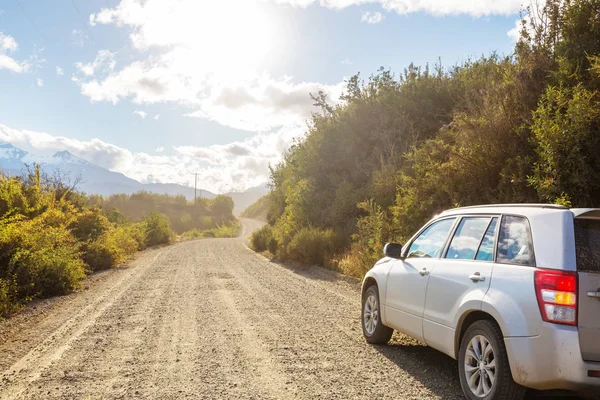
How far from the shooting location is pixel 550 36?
10.1 metres

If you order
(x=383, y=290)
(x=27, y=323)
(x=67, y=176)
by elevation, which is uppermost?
(x=67, y=176)

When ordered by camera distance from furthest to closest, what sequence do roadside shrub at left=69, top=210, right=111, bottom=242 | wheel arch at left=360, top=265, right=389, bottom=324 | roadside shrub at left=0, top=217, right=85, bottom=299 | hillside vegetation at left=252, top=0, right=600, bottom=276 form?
roadside shrub at left=69, top=210, right=111, bottom=242 → roadside shrub at left=0, top=217, right=85, bottom=299 → hillside vegetation at left=252, top=0, right=600, bottom=276 → wheel arch at left=360, top=265, right=389, bottom=324

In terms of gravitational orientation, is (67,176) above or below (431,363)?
above

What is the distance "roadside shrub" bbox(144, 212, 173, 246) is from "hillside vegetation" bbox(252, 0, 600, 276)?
12.6 m

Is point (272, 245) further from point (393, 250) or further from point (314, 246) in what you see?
point (393, 250)

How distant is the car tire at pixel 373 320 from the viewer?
646 centimetres

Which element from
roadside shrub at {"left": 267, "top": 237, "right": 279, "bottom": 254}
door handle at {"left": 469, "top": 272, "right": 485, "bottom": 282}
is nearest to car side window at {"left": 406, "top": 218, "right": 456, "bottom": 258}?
door handle at {"left": 469, "top": 272, "right": 485, "bottom": 282}

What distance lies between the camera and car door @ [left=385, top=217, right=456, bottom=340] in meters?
5.36

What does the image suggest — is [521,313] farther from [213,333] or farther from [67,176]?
[67,176]

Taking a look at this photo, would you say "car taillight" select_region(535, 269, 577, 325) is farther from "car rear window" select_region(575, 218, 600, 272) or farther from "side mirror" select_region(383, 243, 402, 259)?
"side mirror" select_region(383, 243, 402, 259)

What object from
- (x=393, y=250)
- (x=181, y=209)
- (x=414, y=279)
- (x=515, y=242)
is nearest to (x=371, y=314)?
(x=393, y=250)

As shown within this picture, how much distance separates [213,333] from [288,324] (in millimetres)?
1347

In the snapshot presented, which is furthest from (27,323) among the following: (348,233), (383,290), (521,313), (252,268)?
(348,233)

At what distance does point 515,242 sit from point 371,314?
302cm
